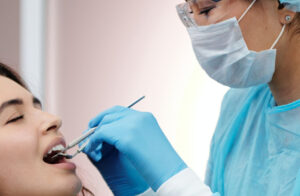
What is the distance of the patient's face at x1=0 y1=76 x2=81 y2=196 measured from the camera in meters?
1.10

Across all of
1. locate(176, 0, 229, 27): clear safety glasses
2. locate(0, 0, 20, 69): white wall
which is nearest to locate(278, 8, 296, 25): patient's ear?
locate(176, 0, 229, 27): clear safety glasses

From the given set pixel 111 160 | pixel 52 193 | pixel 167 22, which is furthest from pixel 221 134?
pixel 167 22

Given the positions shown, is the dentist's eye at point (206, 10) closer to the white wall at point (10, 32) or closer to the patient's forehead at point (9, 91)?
the patient's forehead at point (9, 91)

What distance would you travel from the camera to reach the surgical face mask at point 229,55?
4.19ft

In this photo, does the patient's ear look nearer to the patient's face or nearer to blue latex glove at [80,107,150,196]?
blue latex glove at [80,107,150,196]

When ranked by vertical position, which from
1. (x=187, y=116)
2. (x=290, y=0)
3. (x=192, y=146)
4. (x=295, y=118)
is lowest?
(x=192, y=146)

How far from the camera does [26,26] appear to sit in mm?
2166

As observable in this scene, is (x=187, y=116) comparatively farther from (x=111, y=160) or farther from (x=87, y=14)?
(x=111, y=160)

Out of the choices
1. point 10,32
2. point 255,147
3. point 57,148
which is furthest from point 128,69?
point 57,148

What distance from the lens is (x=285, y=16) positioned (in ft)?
4.07

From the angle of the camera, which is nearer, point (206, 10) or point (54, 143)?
point (54, 143)

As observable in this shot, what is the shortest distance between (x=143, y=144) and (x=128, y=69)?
1.14 metres

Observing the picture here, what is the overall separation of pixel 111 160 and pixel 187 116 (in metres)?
0.94

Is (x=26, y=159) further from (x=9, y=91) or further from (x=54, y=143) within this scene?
(x=9, y=91)
